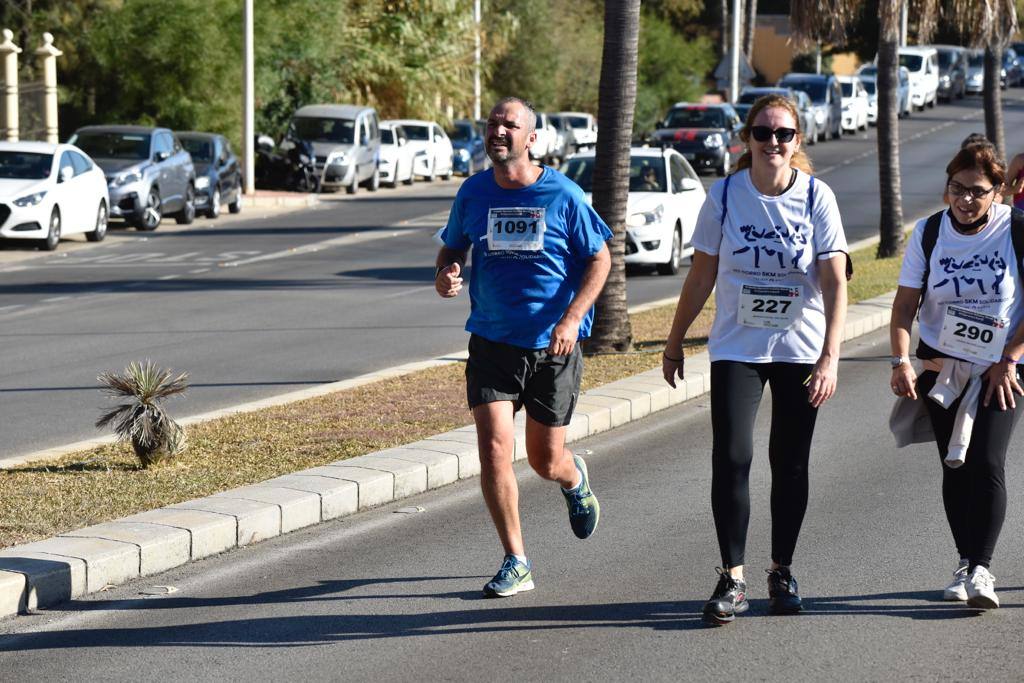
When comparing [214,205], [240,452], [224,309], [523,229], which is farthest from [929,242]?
[214,205]

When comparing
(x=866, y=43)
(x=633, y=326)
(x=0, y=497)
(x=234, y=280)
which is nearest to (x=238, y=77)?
(x=234, y=280)

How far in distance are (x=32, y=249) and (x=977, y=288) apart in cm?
2077

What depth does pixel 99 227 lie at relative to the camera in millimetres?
26453

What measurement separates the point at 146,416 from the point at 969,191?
439 cm

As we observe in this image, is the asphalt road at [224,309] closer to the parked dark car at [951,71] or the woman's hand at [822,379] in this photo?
the woman's hand at [822,379]

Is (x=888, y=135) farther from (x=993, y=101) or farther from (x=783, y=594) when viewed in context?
(x=783, y=594)

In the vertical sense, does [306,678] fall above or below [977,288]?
below

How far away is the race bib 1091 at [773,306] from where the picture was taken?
6.07m

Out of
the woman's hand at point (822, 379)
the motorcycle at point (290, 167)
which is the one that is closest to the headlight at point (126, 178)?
the motorcycle at point (290, 167)

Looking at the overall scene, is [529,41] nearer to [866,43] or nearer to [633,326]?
[866,43]

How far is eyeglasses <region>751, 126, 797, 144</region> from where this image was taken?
607 centimetres

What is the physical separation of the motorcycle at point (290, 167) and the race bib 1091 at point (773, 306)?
3304 cm

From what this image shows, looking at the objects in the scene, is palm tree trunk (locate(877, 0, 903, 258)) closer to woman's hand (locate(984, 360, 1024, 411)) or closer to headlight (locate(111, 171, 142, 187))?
headlight (locate(111, 171, 142, 187))

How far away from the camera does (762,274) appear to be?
6.09 metres
